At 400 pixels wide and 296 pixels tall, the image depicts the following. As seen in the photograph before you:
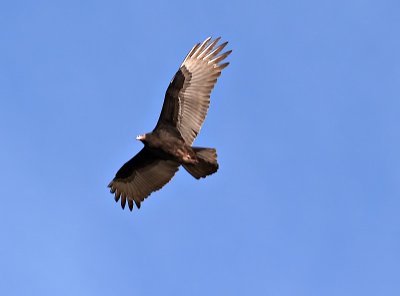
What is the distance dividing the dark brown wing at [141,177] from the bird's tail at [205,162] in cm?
160

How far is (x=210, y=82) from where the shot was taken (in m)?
27.7

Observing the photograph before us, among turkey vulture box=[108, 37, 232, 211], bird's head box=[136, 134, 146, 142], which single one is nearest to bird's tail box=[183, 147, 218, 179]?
turkey vulture box=[108, 37, 232, 211]

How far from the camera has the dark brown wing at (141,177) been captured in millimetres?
28672

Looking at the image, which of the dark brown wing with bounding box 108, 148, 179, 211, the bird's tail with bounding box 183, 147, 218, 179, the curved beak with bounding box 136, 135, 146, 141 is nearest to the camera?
the bird's tail with bounding box 183, 147, 218, 179

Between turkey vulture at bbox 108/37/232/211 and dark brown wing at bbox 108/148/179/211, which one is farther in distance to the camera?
dark brown wing at bbox 108/148/179/211

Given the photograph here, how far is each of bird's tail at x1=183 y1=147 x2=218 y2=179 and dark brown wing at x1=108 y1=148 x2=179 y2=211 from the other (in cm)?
160

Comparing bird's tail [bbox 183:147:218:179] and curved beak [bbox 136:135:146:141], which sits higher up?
curved beak [bbox 136:135:146:141]

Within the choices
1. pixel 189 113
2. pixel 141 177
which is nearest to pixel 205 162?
pixel 189 113

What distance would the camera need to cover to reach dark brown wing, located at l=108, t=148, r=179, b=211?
28.7 m

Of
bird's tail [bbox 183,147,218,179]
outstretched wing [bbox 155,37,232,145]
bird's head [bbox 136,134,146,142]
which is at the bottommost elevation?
bird's tail [bbox 183,147,218,179]

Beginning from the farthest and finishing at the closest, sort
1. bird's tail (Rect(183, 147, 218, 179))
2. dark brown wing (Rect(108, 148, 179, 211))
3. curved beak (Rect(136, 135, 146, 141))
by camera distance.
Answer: dark brown wing (Rect(108, 148, 179, 211)), curved beak (Rect(136, 135, 146, 141)), bird's tail (Rect(183, 147, 218, 179))

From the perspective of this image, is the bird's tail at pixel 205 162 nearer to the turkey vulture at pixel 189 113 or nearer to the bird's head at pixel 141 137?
the turkey vulture at pixel 189 113

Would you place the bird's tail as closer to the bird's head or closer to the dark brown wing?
the bird's head

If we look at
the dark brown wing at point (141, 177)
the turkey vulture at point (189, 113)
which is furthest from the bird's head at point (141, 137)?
the dark brown wing at point (141, 177)
